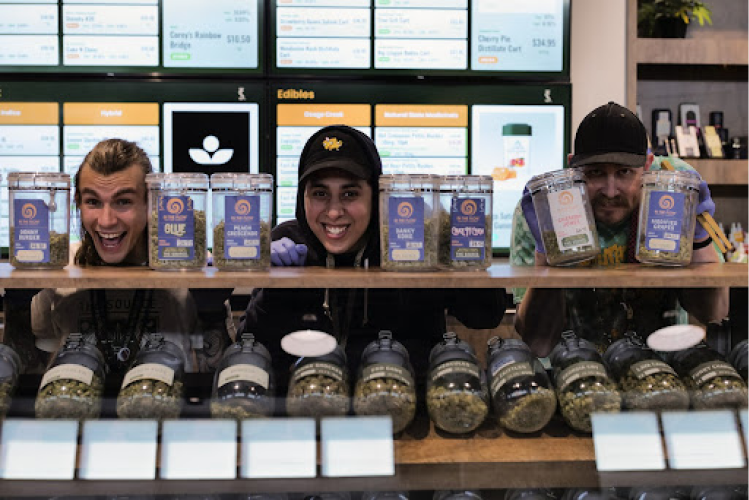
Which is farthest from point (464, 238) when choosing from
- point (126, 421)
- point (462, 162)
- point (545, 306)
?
point (462, 162)

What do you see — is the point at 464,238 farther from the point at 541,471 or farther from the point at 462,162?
the point at 462,162

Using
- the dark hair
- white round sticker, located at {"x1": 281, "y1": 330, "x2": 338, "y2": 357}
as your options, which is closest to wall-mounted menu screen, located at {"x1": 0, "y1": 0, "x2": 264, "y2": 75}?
the dark hair

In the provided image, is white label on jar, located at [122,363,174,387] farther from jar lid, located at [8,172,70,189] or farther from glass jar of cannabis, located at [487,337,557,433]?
glass jar of cannabis, located at [487,337,557,433]

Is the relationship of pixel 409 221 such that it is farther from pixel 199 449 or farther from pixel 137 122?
pixel 137 122

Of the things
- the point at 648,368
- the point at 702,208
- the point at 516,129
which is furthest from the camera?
the point at 516,129

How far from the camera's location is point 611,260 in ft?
5.15

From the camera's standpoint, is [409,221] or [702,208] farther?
[702,208]

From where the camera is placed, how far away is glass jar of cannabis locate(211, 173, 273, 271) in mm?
1300

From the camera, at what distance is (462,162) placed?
3104mm

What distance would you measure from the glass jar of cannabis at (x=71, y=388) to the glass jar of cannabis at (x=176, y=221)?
0.66 feet

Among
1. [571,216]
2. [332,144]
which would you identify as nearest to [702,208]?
[571,216]

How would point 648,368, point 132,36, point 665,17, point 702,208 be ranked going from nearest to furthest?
point 648,368
point 702,208
point 132,36
point 665,17

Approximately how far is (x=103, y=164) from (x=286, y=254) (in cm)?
42

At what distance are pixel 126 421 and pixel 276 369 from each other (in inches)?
9.8
